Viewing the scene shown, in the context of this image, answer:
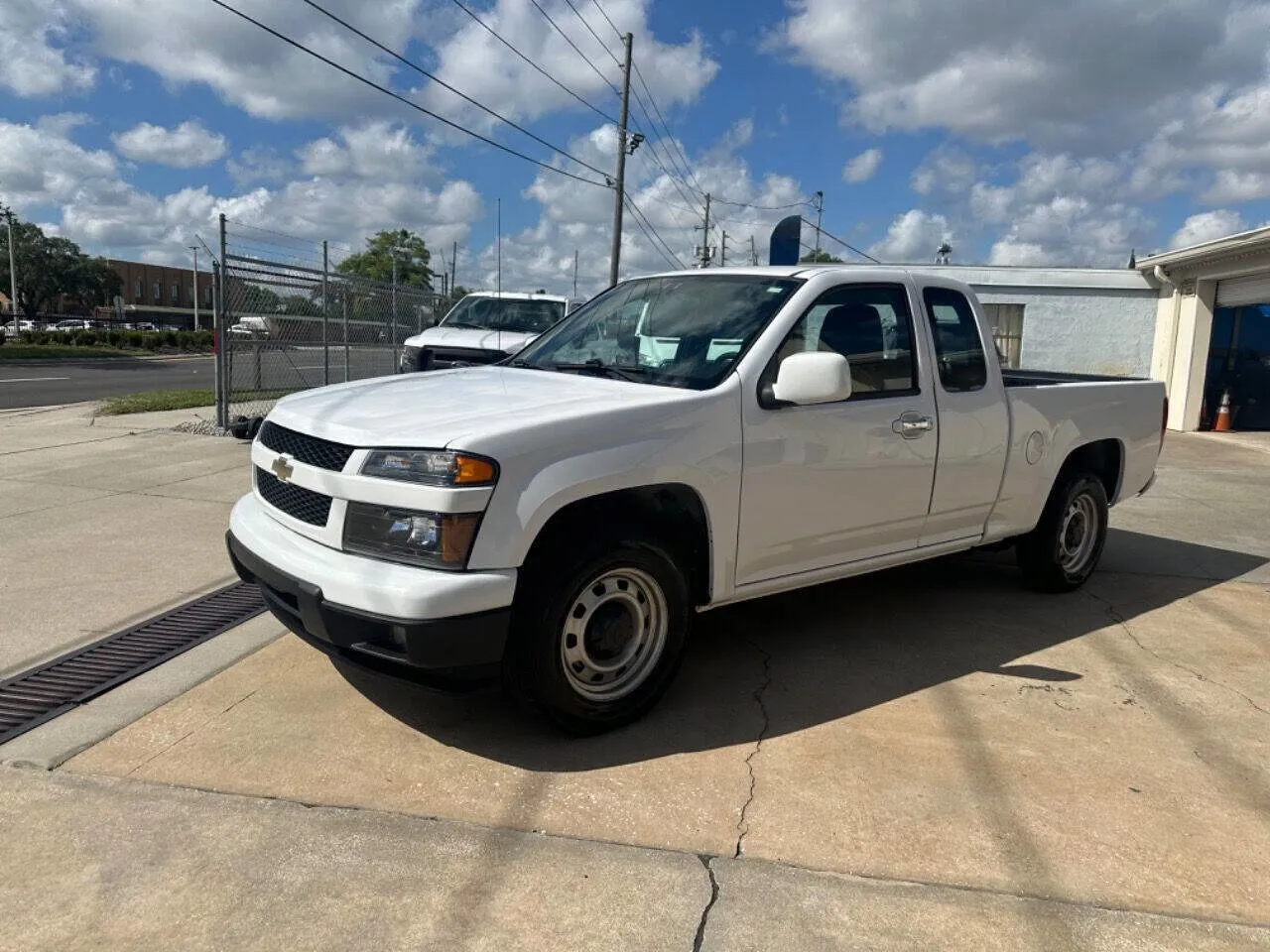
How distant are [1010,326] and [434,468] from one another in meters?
Answer: 18.8

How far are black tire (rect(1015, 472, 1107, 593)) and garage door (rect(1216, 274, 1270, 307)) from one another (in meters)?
12.3

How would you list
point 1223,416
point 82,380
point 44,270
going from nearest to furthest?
point 1223,416 < point 82,380 < point 44,270

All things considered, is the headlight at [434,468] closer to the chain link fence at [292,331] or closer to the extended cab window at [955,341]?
the extended cab window at [955,341]

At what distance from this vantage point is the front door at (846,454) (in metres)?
4.08

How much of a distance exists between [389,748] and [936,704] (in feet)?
7.54

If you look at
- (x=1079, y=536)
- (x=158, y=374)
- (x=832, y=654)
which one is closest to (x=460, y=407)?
(x=832, y=654)

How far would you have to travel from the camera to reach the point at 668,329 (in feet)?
14.9

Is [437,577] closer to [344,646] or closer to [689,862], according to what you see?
[344,646]

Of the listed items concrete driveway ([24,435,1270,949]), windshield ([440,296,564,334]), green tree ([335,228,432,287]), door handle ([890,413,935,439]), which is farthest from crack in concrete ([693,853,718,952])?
green tree ([335,228,432,287])

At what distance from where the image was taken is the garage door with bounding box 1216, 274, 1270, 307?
622 inches

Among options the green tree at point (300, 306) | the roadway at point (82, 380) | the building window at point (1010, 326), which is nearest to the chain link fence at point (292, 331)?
the green tree at point (300, 306)

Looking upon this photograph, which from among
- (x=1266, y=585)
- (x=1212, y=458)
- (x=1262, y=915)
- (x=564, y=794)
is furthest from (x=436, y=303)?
(x=1262, y=915)

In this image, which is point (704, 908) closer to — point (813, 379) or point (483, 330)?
point (813, 379)

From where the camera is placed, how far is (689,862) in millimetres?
2990
